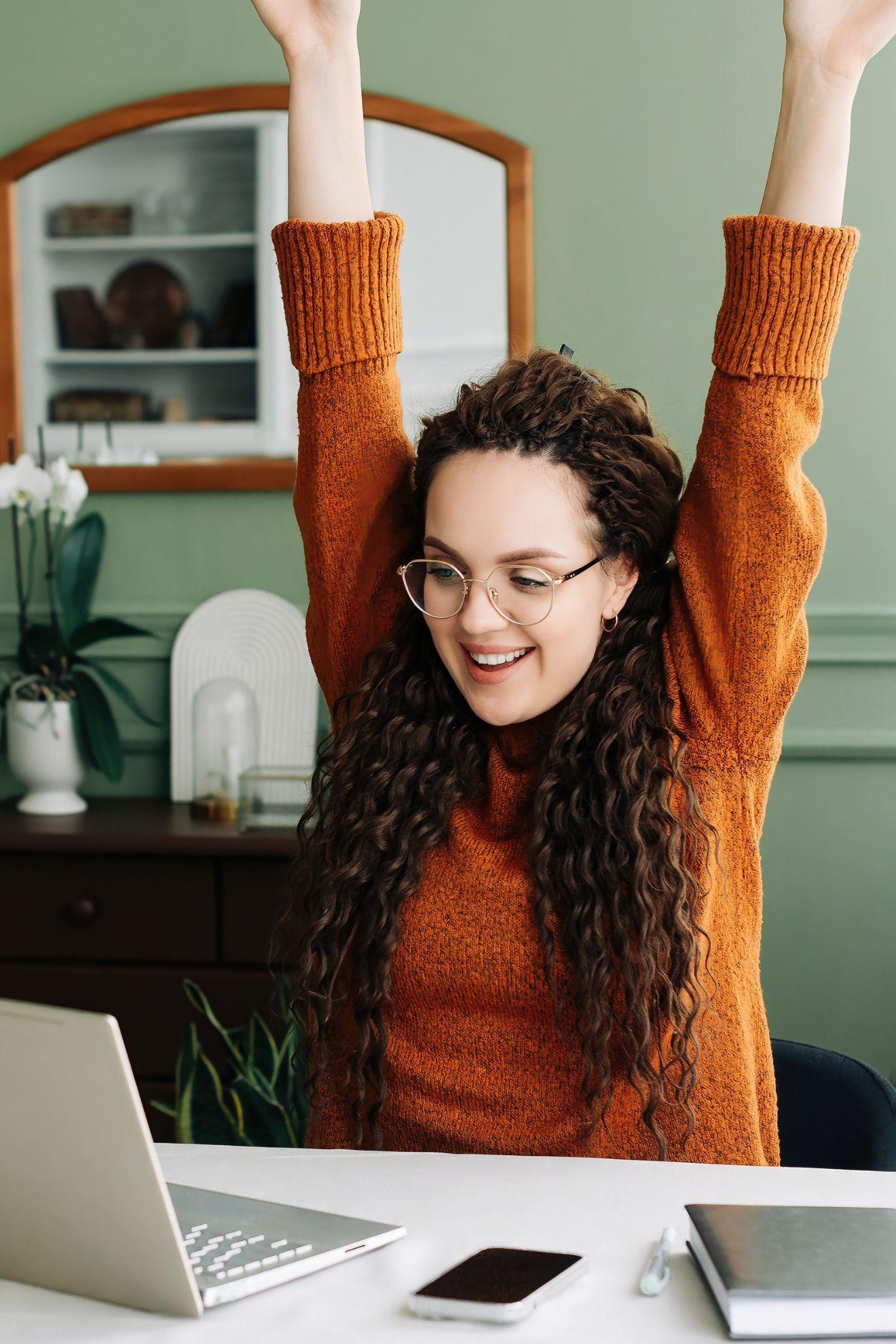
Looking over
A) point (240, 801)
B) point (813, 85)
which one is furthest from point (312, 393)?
point (240, 801)

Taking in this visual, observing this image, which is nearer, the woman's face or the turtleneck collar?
the woman's face

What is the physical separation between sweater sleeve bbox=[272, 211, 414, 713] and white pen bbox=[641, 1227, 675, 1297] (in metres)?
0.73

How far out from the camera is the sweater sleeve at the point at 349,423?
1.35m

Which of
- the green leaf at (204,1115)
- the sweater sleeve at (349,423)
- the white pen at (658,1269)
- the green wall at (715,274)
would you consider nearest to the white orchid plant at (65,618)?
the green leaf at (204,1115)

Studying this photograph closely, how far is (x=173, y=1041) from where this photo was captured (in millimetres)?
2328

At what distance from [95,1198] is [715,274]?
2.21 m

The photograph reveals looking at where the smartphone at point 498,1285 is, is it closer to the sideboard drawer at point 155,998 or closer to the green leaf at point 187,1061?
the green leaf at point 187,1061

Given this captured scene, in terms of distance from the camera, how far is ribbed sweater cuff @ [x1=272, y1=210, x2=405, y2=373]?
1342 mm

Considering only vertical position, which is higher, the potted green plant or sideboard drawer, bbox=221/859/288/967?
sideboard drawer, bbox=221/859/288/967

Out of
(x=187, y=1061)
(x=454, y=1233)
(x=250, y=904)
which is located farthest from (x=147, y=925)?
(x=454, y=1233)

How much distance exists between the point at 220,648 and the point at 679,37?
1.48 meters

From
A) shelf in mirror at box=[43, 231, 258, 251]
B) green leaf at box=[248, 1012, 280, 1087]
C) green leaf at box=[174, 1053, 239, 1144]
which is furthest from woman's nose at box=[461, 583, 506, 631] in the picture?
shelf in mirror at box=[43, 231, 258, 251]

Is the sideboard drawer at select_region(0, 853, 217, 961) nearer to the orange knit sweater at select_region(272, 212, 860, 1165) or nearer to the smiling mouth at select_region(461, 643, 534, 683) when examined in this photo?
the orange knit sweater at select_region(272, 212, 860, 1165)

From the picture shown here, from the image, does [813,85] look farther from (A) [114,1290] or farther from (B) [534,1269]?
(A) [114,1290]
